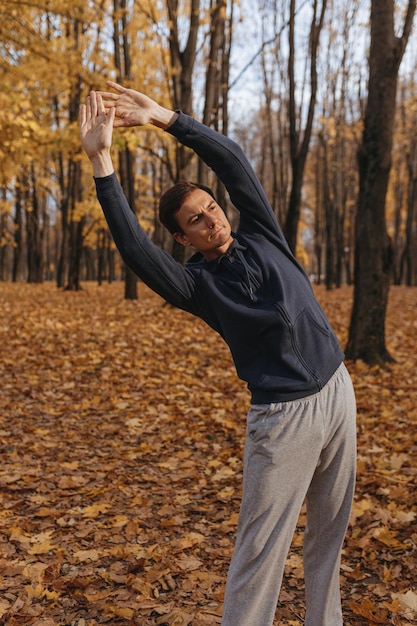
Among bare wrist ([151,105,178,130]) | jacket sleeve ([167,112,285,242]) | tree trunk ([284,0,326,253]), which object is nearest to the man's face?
jacket sleeve ([167,112,285,242])

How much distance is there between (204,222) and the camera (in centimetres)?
205

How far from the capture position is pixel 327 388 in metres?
2.01

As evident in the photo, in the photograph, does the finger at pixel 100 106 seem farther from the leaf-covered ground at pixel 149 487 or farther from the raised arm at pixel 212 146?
the leaf-covered ground at pixel 149 487

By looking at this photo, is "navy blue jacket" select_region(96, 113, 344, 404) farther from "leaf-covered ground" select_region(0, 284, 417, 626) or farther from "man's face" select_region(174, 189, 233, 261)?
"leaf-covered ground" select_region(0, 284, 417, 626)

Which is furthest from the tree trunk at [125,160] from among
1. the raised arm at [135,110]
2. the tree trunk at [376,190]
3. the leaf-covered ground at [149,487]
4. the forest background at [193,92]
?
the raised arm at [135,110]

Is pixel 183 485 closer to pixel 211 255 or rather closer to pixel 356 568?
pixel 356 568

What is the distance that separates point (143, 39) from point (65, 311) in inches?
330

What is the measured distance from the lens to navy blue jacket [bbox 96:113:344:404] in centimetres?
191

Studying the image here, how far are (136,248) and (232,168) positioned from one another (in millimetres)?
507

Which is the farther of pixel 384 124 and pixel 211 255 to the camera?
pixel 384 124

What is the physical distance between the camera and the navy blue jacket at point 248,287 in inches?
75.2

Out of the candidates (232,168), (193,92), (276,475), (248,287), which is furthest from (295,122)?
(276,475)

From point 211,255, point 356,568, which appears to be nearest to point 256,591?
point 211,255

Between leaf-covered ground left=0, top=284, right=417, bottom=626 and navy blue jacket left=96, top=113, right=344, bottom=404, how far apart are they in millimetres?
1610
